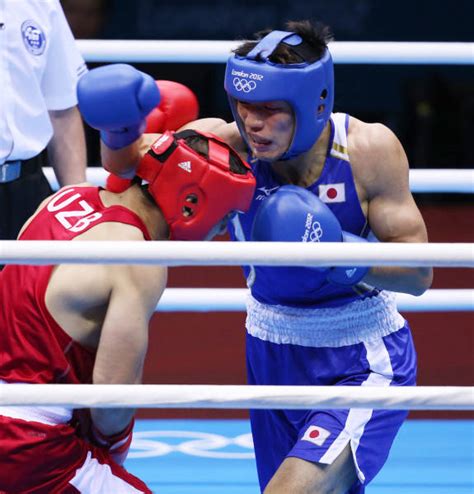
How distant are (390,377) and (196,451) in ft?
4.00

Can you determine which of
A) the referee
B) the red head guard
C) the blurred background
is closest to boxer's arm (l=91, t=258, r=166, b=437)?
the red head guard

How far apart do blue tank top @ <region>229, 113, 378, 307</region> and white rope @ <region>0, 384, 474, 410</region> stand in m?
0.55


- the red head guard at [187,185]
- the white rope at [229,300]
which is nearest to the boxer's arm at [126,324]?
the red head guard at [187,185]

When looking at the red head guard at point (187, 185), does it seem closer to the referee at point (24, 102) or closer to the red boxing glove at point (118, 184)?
the red boxing glove at point (118, 184)

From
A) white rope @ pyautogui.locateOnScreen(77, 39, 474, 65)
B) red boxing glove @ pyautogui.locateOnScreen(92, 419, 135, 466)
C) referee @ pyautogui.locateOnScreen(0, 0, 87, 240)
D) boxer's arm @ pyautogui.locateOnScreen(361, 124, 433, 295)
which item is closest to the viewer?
red boxing glove @ pyautogui.locateOnScreen(92, 419, 135, 466)

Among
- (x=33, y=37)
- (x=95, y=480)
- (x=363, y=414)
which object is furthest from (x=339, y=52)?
(x=95, y=480)

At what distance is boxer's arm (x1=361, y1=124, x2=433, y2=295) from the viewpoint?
2334 millimetres

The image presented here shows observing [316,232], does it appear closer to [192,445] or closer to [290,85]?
[290,85]

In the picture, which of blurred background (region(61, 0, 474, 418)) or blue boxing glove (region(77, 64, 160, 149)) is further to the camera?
blurred background (region(61, 0, 474, 418))

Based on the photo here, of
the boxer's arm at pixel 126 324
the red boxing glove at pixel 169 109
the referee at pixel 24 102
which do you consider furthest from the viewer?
the referee at pixel 24 102

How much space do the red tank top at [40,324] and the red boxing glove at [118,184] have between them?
6cm

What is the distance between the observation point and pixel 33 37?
2.99m

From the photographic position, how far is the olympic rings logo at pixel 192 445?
11.3ft

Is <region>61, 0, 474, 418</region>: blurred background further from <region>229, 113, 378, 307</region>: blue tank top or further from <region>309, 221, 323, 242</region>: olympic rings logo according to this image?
<region>309, 221, 323, 242</region>: olympic rings logo
